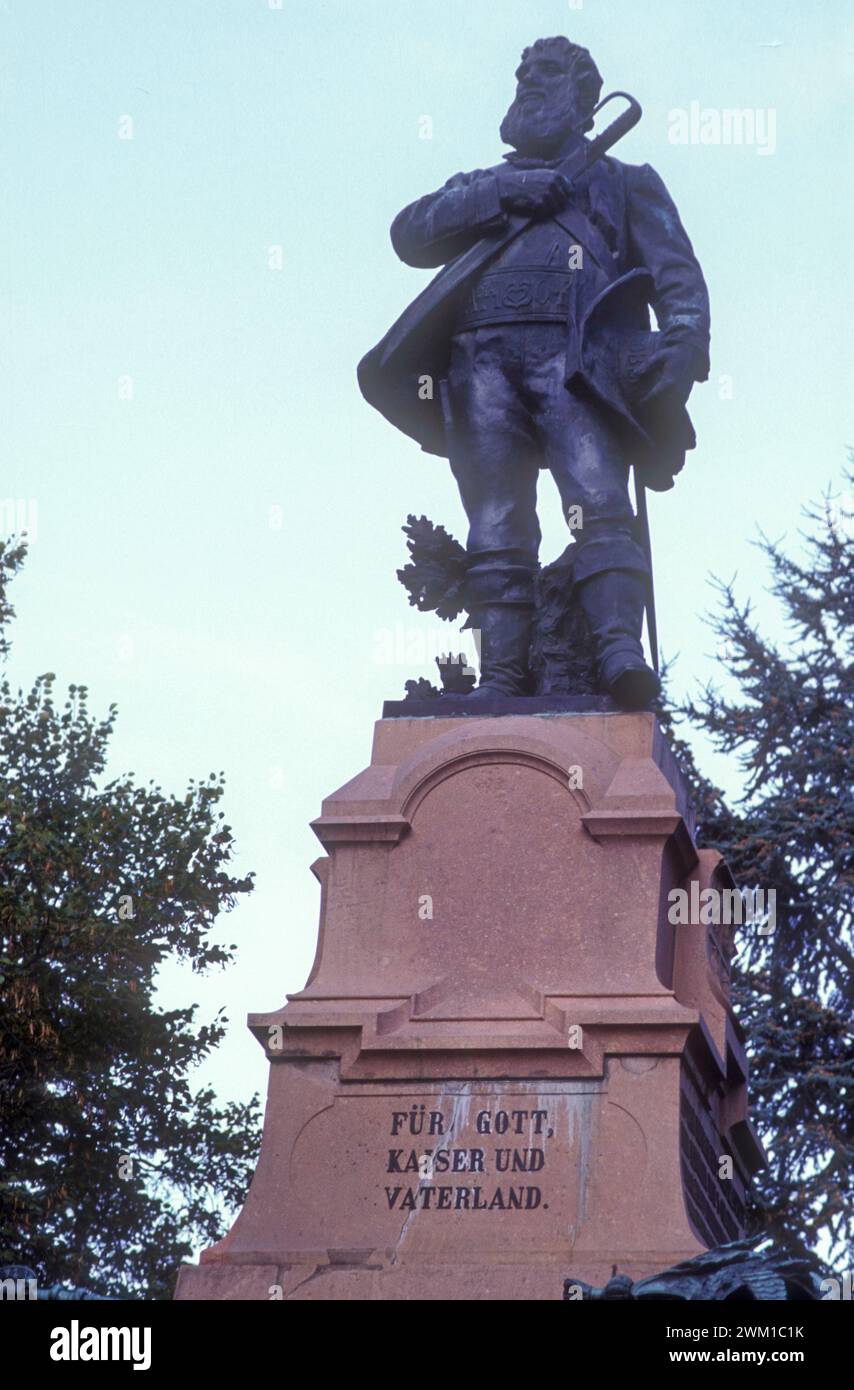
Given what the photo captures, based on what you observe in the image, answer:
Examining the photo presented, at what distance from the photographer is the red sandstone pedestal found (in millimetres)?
8266

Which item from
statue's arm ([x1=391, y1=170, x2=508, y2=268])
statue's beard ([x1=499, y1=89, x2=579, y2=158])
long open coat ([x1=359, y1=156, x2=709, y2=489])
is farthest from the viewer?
statue's beard ([x1=499, y1=89, x2=579, y2=158])

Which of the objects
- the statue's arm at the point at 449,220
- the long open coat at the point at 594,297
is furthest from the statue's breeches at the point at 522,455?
the statue's arm at the point at 449,220

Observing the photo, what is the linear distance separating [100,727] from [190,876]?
2.13 m

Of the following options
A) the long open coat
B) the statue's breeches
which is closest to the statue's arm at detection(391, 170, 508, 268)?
the long open coat

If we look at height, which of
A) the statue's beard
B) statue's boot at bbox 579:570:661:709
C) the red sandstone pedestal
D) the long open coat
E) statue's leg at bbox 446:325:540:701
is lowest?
the red sandstone pedestal

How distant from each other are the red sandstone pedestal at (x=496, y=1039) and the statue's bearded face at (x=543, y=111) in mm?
2648

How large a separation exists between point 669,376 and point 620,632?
113cm

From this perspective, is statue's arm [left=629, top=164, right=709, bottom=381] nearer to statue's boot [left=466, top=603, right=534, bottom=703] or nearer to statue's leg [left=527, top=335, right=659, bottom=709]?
statue's leg [left=527, top=335, right=659, bottom=709]

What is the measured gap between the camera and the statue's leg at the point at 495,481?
32.6ft

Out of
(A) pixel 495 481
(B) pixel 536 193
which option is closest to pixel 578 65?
(B) pixel 536 193

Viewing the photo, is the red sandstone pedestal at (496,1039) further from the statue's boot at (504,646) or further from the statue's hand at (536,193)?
the statue's hand at (536,193)

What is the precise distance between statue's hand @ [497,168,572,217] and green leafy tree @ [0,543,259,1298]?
814 cm
